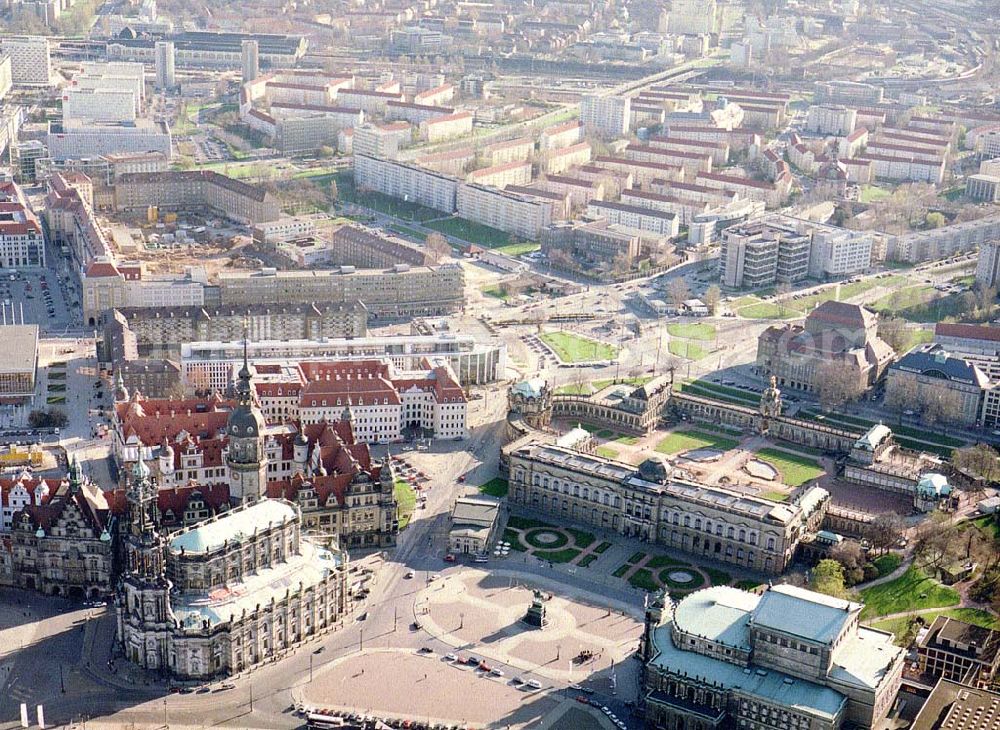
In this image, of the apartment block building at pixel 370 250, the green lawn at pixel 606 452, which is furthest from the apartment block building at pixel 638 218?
the green lawn at pixel 606 452

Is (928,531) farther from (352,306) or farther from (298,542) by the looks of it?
(352,306)

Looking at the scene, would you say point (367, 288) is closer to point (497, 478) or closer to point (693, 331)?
point (693, 331)

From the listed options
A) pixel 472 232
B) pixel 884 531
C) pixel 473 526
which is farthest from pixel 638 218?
pixel 473 526

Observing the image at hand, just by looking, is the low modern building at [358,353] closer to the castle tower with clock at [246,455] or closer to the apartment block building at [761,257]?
the castle tower with clock at [246,455]

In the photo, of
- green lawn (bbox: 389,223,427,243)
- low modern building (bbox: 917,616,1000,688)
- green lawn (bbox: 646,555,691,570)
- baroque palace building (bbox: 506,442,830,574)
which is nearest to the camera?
low modern building (bbox: 917,616,1000,688)

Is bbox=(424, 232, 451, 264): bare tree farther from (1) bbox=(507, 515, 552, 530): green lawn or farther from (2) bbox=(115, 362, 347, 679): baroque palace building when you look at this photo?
(2) bbox=(115, 362, 347, 679): baroque palace building

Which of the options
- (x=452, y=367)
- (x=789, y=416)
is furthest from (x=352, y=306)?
(x=789, y=416)

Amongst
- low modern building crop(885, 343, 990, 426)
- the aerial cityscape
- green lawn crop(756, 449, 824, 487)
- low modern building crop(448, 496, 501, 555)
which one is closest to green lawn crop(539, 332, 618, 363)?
the aerial cityscape
